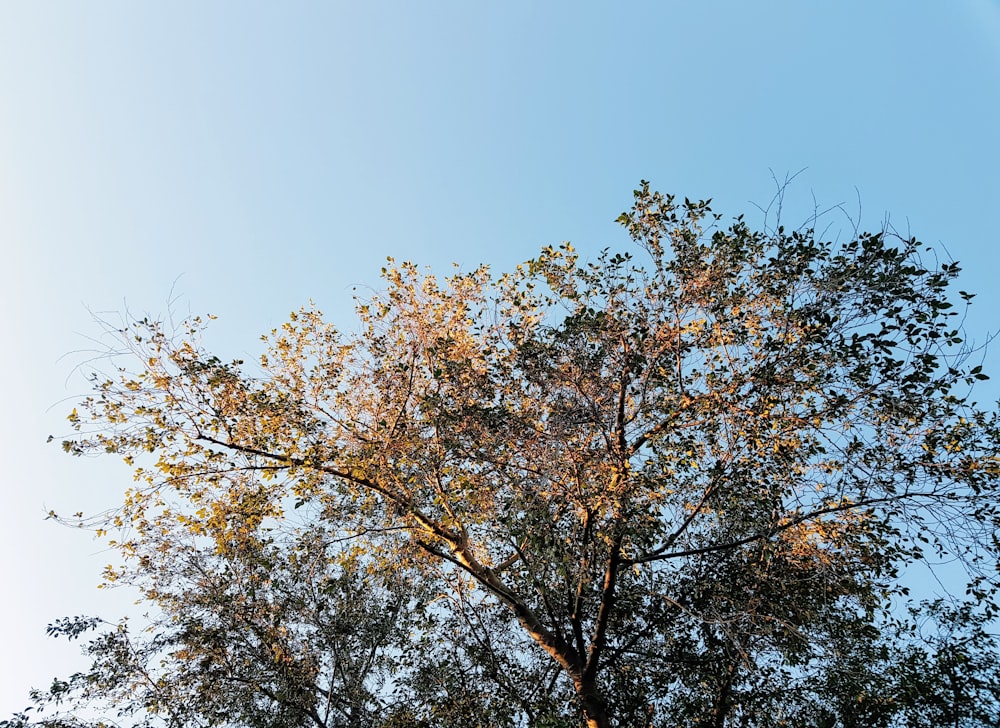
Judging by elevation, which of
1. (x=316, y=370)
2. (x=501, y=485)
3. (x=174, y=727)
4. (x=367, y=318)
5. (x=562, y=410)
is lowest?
(x=174, y=727)

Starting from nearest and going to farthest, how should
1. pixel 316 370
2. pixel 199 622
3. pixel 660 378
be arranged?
pixel 660 378 → pixel 316 370 → pixel 199 622

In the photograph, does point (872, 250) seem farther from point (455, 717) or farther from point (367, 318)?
point (455, 717)

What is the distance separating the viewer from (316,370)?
34.7ft

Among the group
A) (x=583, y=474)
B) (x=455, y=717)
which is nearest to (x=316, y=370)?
(x=583, y=474)

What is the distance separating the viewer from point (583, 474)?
8805 millimetres

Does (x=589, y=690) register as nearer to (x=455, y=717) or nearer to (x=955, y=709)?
(x=455, y=717)

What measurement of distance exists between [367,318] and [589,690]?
20.4 feet

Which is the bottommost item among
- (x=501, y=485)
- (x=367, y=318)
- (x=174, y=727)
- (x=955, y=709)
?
(x=174, y=727)

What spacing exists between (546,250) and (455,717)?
7.09m

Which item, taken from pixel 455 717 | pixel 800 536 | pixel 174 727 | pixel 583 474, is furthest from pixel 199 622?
pixel 800 536

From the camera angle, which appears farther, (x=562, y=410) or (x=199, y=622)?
(x=199, y=622)

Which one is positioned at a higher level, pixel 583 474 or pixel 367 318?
pixel 367 318

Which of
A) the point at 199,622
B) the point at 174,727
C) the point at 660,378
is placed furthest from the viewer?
the point at 199,622

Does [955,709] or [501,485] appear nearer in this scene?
[501,485]
